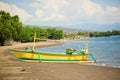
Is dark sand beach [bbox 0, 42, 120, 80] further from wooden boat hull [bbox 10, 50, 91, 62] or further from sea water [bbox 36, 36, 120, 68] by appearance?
sea water [bbox 36, 36, 120, 68]

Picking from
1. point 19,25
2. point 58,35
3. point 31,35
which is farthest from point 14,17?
point 58,35

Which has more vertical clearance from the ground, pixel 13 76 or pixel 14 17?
pixel 14 17

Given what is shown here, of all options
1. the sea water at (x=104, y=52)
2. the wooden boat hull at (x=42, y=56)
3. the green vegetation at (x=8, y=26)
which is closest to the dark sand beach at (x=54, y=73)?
the wooden boat hull at (x=42, y=56)

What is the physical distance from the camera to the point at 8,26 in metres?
52.0

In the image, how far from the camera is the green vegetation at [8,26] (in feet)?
169

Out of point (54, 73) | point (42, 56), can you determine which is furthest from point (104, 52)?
point (54, 73)

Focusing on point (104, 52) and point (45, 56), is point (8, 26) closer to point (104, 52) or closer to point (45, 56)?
point (104, 52)

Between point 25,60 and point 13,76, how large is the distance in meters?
9.14

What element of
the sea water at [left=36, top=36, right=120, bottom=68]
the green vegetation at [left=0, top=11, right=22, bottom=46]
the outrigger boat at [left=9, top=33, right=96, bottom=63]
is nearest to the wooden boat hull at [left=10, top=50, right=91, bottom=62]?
the outrigger boat at [left=9, top=33, right=96, bottom=63]

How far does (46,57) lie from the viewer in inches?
910

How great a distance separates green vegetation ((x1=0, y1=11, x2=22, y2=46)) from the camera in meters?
51.6

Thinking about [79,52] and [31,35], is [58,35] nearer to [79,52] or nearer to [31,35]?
[31,35]

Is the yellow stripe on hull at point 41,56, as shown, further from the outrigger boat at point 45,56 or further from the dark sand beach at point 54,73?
the dark sand beach at point 54,73

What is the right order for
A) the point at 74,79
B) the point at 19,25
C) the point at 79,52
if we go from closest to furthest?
the point at 74,79
the point at 79,52
the point at 19,25
